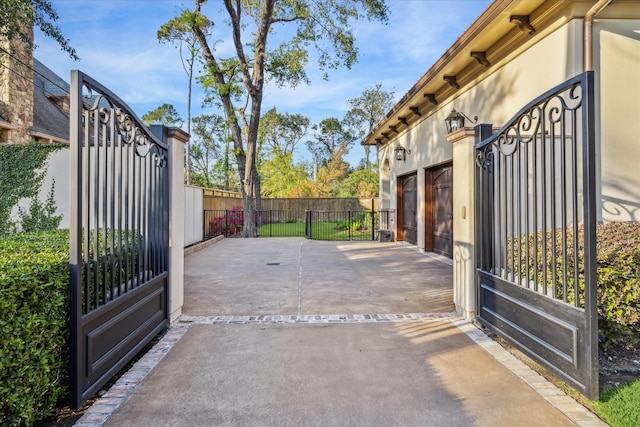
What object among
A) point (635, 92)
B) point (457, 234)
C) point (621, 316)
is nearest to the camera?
point (621, 316)

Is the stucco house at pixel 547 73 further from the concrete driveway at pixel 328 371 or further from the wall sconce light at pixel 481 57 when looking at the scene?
the concrete driveway at pixel 328 371

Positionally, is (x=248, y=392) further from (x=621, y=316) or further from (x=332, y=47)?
(x=332, y=47)

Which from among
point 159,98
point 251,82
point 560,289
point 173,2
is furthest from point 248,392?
point 159,98

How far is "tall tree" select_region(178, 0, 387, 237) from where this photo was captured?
1181 centimetres

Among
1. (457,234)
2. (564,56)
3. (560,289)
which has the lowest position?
(560,289)

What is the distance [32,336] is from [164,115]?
33.3 m

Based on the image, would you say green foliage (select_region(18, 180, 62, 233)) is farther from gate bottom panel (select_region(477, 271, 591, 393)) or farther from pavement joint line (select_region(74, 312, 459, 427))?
gate bottom panel (select_region(477, 271, 591, 393))

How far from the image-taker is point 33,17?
7035 millimetres

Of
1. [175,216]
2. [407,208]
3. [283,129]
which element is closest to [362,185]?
[283,129]

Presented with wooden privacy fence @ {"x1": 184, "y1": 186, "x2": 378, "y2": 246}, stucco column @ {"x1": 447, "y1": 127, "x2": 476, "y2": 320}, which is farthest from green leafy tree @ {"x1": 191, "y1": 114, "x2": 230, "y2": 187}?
stucco column @ {"x1": 447, "y1": 127, "x2": 476, "y2": 320}

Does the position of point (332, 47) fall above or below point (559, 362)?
above

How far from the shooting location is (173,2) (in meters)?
11.5

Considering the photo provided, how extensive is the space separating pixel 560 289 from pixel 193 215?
31.1 feet

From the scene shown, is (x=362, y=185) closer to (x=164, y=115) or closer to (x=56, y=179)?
(x=164, y=115)
